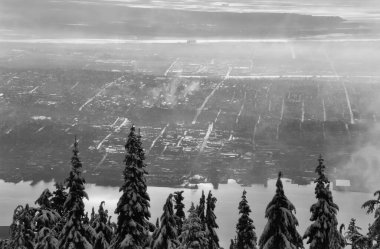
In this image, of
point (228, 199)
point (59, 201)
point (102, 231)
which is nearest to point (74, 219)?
point (102, 231)

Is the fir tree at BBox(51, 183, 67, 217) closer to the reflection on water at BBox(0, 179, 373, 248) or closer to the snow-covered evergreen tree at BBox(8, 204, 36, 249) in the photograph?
the snow-covered evergreen tree at BBox(8, 204, 36, 249)

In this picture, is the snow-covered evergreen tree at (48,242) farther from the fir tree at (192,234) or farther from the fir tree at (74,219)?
the fir tree at (192,234)

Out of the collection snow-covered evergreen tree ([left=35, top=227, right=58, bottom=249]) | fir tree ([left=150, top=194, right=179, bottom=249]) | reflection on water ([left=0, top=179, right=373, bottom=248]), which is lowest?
snow-covered evergreen tree ([left=35, top=227, right=58, bottom=249])

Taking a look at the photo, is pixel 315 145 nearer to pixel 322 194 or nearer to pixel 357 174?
pixel 357 174

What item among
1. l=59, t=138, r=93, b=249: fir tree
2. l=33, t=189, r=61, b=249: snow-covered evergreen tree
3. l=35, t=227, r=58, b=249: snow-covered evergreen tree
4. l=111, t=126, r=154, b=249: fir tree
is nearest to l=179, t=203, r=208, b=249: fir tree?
l=111, t=126, r=154, b=249: fir tree

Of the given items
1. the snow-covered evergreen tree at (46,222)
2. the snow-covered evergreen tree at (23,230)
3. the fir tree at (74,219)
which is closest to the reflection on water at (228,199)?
the snow-covered evergreen tree at (46,222)

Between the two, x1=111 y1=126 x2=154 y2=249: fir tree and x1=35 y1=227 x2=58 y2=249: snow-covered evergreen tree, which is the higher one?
x1=111 y1=126 x2=154 y2=249: fir tree
